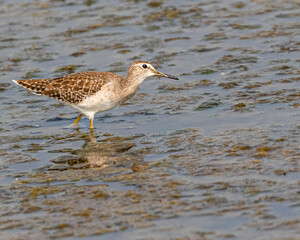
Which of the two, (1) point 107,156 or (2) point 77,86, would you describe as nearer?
(1) point 107,156

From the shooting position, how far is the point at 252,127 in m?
11.1

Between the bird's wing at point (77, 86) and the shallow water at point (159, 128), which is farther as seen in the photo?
the bird's wing at point (77, 86)

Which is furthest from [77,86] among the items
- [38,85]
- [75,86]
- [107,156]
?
[107,156]

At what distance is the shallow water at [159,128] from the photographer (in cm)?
801

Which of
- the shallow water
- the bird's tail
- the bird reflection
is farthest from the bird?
the bird reflection

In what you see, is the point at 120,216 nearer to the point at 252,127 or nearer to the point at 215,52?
the point at 252,127

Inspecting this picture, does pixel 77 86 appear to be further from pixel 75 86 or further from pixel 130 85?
pixel 130 85

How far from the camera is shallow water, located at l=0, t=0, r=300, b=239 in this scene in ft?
26.3

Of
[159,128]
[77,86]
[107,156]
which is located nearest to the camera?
[107,156]

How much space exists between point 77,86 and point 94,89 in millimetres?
360

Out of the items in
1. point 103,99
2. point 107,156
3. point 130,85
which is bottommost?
point 107,156

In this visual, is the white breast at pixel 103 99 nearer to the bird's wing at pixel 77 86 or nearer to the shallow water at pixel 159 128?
the bird's wing at pixel 77 86

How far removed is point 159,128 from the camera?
11.7 metres

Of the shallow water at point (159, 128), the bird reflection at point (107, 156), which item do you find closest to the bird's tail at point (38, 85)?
the shallow water at point (159, 128)
